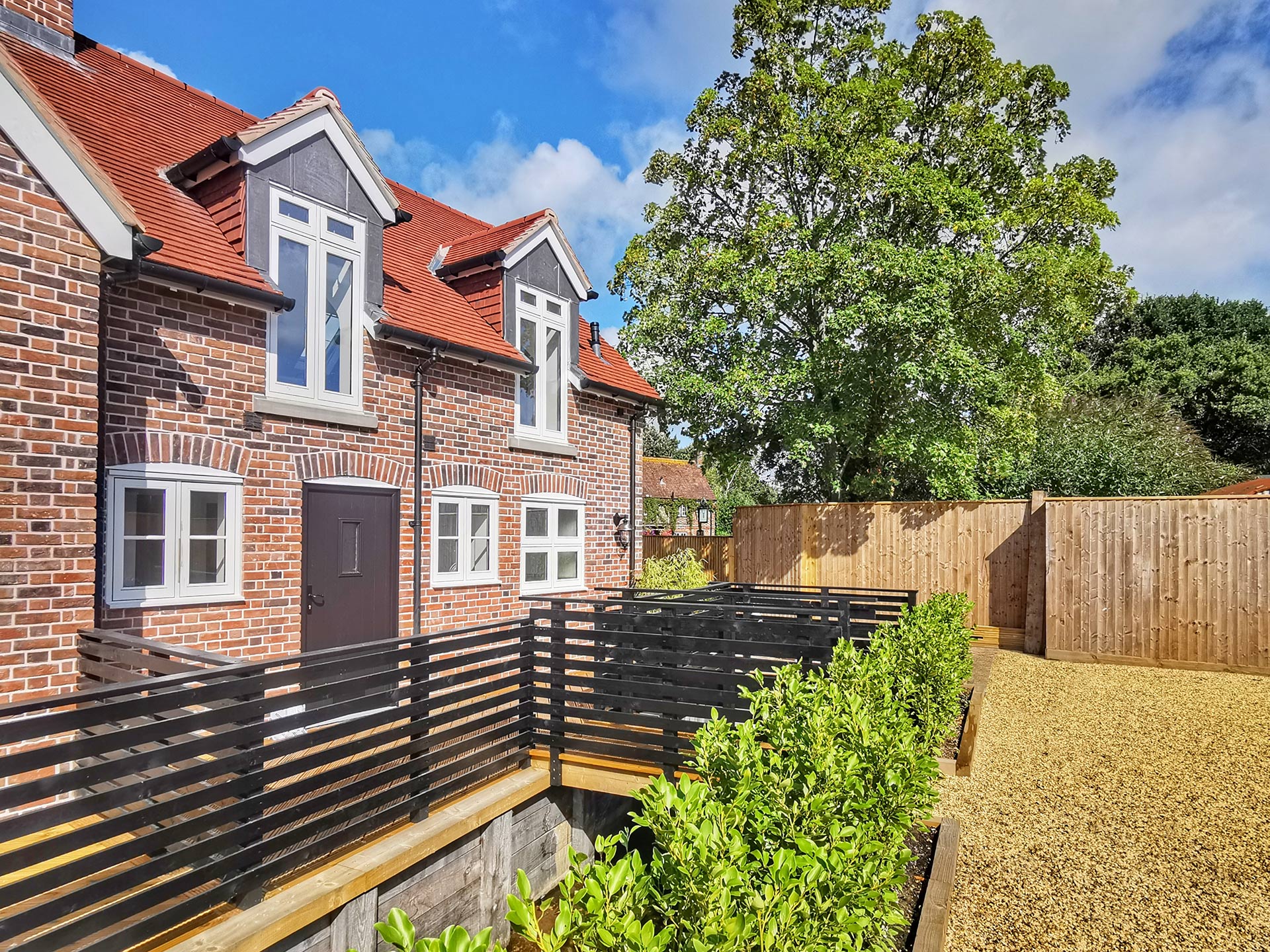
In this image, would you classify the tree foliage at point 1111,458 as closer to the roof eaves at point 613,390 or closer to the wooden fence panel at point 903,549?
the wooden fence panel at point 903,549

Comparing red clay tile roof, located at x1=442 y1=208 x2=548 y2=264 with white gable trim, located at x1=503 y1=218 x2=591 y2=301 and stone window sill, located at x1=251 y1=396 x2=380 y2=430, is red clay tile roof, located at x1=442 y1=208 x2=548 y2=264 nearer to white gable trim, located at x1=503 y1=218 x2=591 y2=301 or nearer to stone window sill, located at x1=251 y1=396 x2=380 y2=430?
white gable trim, located at x1=503 y1=218 x2=591 y2=301

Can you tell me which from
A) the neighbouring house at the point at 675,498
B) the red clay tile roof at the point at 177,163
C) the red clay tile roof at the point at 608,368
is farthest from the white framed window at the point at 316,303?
the neighbouring house at the point at 675,498

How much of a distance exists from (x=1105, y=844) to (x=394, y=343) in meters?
8.30

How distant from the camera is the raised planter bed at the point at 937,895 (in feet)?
11.9

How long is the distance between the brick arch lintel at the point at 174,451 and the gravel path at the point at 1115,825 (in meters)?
6.82

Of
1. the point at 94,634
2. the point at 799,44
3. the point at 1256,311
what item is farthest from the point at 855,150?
the point at 1256,311

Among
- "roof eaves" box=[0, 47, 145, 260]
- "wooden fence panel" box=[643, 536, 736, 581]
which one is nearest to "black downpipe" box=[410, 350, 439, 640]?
"roof eaves" box=[0, 47, 145, 260]

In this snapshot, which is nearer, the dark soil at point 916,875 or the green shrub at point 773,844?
the green shrub at point 773,844

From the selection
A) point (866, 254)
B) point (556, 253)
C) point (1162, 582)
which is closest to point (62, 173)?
point (556, 253)

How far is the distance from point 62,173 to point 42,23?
4.47m

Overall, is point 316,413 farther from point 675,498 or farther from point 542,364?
point 675,498

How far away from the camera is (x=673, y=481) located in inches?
1551

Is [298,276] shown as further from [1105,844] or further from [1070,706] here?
[1070,706]

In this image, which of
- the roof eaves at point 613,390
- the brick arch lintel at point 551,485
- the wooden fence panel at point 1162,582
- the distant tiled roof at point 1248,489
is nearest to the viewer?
the brick arch lintel at point 551,485
